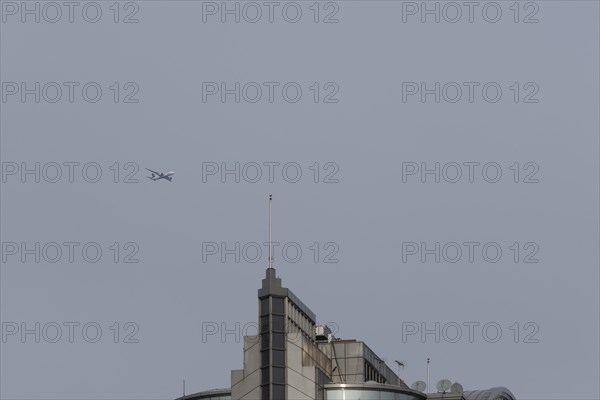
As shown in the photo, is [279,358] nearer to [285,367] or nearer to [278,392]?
[285,367]

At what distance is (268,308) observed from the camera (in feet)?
524

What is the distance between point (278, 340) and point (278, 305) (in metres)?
3.65

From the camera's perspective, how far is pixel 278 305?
160 metres

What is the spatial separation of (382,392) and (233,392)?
1324 centimetres

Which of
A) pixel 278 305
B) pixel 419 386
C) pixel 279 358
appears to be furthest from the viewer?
pixel 419 386

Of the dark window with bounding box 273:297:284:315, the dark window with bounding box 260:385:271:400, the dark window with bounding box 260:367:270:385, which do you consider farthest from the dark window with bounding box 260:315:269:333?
the dark window with bounding box 260:385:271:400

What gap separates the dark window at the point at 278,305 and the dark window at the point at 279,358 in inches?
150

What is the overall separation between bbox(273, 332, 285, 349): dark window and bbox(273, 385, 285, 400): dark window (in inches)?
144

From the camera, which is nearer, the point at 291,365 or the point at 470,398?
the point at 291,365

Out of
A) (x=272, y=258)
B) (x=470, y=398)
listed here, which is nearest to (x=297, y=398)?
(x=272, y=258)

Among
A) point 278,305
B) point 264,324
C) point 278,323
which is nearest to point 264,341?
point 264,324

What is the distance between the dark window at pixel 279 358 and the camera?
6196 inches

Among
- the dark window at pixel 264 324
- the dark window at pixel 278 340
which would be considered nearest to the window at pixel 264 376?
the dark window at pixel 278 340

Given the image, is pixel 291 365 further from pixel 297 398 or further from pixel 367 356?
pixel 367 356
